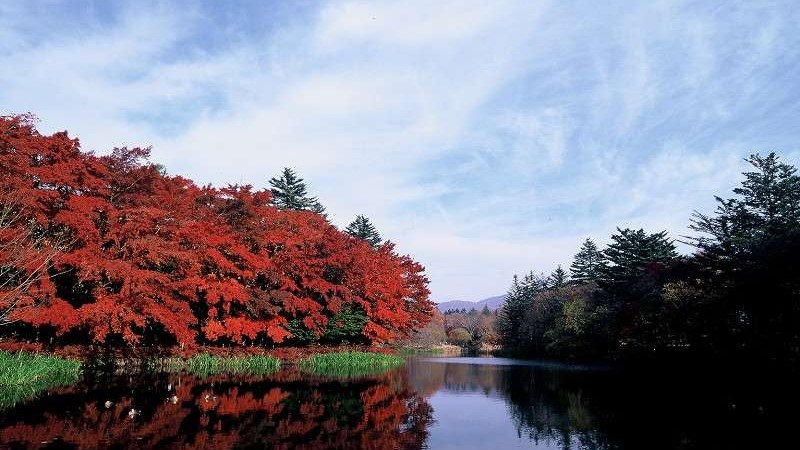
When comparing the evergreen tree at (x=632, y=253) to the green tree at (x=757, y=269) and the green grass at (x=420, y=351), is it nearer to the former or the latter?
the green tree at (x=757, y=269)

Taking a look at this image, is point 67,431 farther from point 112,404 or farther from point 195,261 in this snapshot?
point 195,261

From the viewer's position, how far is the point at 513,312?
66.3m

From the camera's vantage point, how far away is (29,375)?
583 inches

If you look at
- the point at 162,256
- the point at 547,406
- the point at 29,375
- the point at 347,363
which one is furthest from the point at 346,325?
the point at 29,375

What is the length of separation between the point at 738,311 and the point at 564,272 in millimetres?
48738

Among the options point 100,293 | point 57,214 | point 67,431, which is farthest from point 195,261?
point 67,431

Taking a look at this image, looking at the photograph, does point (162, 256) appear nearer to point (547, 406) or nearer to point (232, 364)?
point (232, 364)

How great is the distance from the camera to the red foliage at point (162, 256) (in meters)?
18.4

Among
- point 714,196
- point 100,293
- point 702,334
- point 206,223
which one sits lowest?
point 702,334

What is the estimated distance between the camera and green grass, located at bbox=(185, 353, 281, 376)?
22719 mm

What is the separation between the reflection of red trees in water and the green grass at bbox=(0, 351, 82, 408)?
792 mm

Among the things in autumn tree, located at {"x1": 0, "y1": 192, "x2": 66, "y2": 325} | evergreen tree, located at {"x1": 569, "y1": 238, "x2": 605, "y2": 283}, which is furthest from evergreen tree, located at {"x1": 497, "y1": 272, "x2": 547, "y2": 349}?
autumn tree, located at {"x1": 0, "y1": 192, "x2": 66, "y2": 325}

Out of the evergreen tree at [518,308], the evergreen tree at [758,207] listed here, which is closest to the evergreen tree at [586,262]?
the evergreen tree at [518,308]

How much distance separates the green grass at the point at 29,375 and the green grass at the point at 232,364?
5.24m
